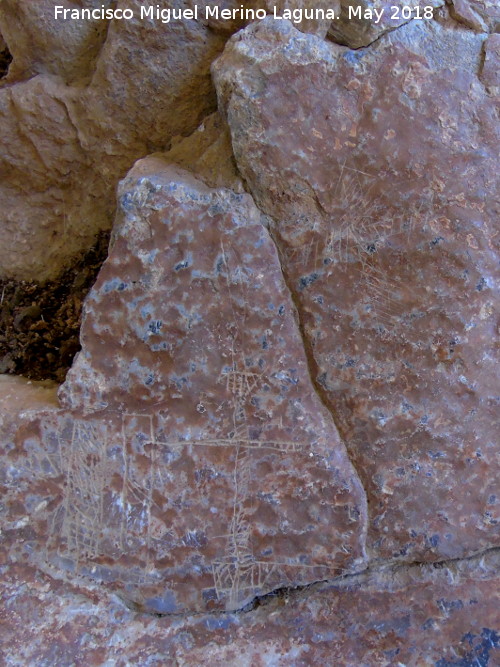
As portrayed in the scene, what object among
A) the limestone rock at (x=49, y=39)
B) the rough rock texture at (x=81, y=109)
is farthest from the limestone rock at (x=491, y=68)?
the limestone rock at (x=49, y=39)

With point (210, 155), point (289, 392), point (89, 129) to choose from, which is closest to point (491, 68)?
point (210, 155)

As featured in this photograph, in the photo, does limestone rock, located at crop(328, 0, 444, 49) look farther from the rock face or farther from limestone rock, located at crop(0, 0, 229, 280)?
limestone rock, located at crop(0, 0, 229, 280)

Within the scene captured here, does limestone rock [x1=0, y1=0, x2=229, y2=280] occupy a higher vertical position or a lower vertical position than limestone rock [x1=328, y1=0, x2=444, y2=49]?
lower

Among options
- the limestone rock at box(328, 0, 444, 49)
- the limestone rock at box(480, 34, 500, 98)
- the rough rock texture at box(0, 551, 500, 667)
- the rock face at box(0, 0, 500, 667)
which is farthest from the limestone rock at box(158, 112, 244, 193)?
the rough rock texture at box(0, 551, 500, 667)

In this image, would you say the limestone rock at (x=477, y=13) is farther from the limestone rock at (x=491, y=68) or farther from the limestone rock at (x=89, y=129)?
the limestone rock at (x=89, y=129)

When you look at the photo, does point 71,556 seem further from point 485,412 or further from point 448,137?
point 448,137

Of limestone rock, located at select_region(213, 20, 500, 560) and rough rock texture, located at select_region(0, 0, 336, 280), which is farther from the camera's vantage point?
rough rock texture, located at select_region(0, 0, 336, 280)

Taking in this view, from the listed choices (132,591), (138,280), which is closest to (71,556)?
(132,591)
